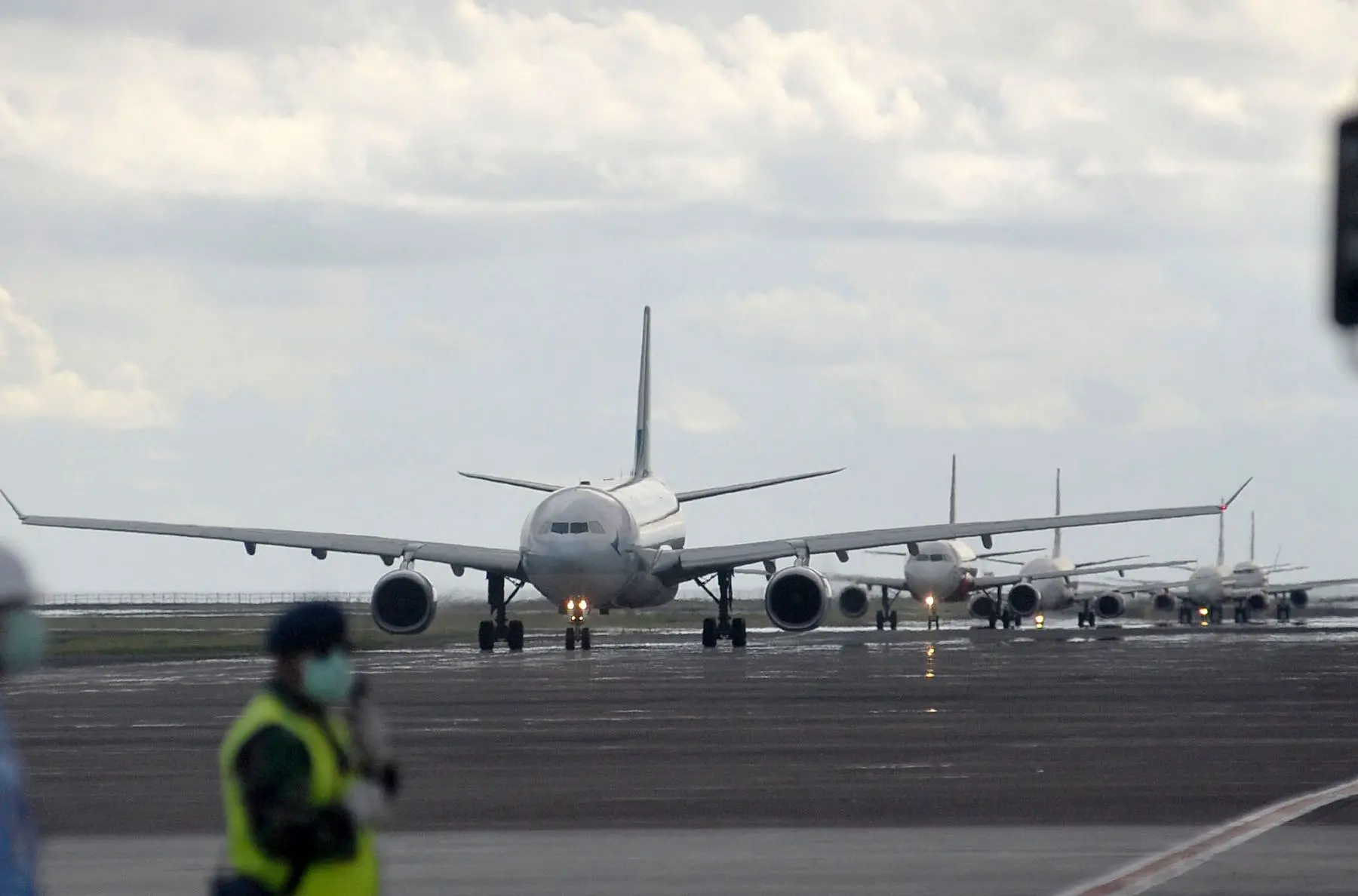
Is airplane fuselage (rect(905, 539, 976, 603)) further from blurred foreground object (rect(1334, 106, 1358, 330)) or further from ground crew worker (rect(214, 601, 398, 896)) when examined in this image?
ground crew worker (rect(214, 601, 398, 896))

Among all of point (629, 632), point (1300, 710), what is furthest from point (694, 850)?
point (629, 632)

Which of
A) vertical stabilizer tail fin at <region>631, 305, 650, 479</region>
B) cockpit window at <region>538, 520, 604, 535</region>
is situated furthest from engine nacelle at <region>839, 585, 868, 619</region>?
cockpit window at <region>538, 520, 604, 535</region>

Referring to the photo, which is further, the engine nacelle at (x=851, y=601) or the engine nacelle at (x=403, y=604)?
the engine nacelle at (x=851, y=601)

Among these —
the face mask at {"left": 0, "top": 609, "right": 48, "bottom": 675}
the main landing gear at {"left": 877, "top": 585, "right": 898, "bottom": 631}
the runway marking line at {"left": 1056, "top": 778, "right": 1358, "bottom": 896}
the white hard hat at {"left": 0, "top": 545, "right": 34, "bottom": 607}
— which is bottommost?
the runway marking line at {"left": 1056, "top": 778, "right": 1358, "bottom": 896}

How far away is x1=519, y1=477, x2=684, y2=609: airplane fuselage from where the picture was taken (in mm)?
43938

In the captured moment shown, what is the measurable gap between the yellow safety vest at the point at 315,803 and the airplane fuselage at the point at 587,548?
37.9 meters

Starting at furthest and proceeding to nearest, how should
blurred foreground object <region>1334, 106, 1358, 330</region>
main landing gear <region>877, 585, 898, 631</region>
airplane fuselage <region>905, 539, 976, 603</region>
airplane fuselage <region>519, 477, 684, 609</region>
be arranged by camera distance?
airplane fuselage <region>905, 539, 976, 603</region> → main landing gear <region>877, 585, 898, 631</region> → airplane fuselage <region>519, 477, 684, 609</region> → blurred foreground object <region>1334, 106, 1358, 330</region>

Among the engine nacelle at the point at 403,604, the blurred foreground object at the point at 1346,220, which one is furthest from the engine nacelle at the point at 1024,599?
the blurred foreground object at the point at 1346,220

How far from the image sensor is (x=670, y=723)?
22969 millimetres

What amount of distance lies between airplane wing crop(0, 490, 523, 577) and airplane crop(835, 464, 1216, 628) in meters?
19.9

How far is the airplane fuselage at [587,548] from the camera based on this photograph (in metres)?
43.9

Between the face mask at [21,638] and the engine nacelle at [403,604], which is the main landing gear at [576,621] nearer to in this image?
the engine nacelle at [403,604]

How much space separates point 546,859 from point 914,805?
11.1ft

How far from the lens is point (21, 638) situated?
18.3 ft
